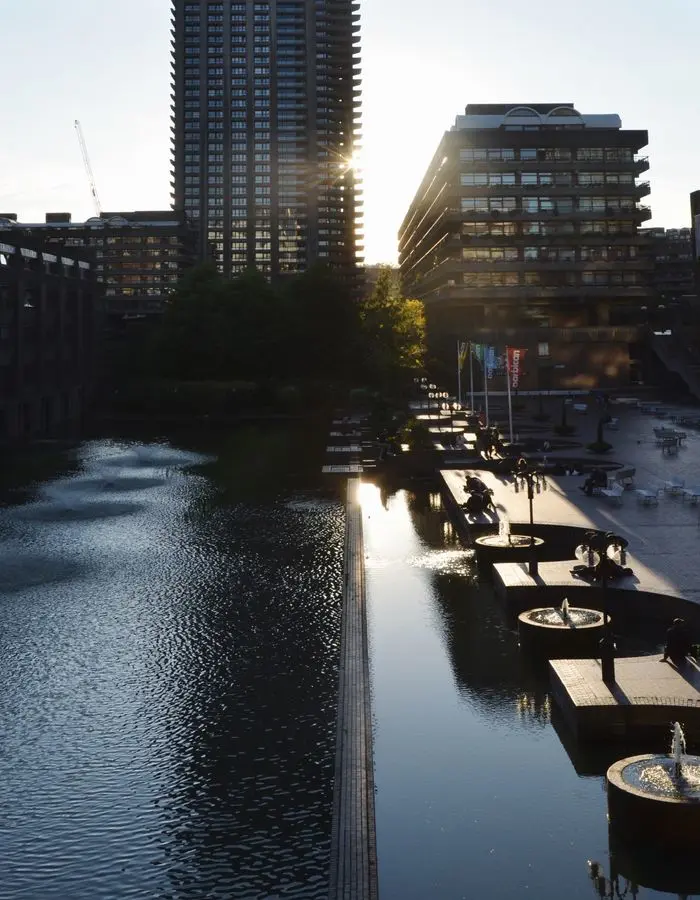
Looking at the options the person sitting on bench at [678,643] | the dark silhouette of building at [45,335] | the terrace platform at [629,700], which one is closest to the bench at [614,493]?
the person sitting on bench at [678,643]

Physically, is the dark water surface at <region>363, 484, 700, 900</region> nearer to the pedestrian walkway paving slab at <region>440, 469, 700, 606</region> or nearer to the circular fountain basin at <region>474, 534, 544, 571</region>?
the pedestrian walkway paving slab at <region>440, 469, 700, 606</region>

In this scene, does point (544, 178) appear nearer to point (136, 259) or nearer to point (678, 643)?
point (136, 259)

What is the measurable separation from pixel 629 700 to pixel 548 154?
109316 mm

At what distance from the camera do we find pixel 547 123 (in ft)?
395

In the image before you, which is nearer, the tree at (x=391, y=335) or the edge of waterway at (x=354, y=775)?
the edge of waterway at (x=354, y=775)

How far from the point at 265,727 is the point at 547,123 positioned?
117231 mm

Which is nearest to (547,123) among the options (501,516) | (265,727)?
(501,516)

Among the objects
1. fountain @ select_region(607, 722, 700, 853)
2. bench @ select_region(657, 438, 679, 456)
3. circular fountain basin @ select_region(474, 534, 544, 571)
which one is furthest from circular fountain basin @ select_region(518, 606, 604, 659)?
bench @ select_region(657, 438, 679, 456)

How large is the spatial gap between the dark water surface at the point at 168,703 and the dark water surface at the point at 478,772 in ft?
3.64

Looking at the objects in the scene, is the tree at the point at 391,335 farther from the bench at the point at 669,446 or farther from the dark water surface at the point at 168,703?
the dark water surface at the point at 168,703

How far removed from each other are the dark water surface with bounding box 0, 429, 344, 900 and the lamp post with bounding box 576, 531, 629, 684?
200 inches

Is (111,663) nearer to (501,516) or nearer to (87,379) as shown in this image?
(501,516)

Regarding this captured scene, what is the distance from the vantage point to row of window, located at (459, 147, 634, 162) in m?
115

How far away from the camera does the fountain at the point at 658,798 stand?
12.1 meters
